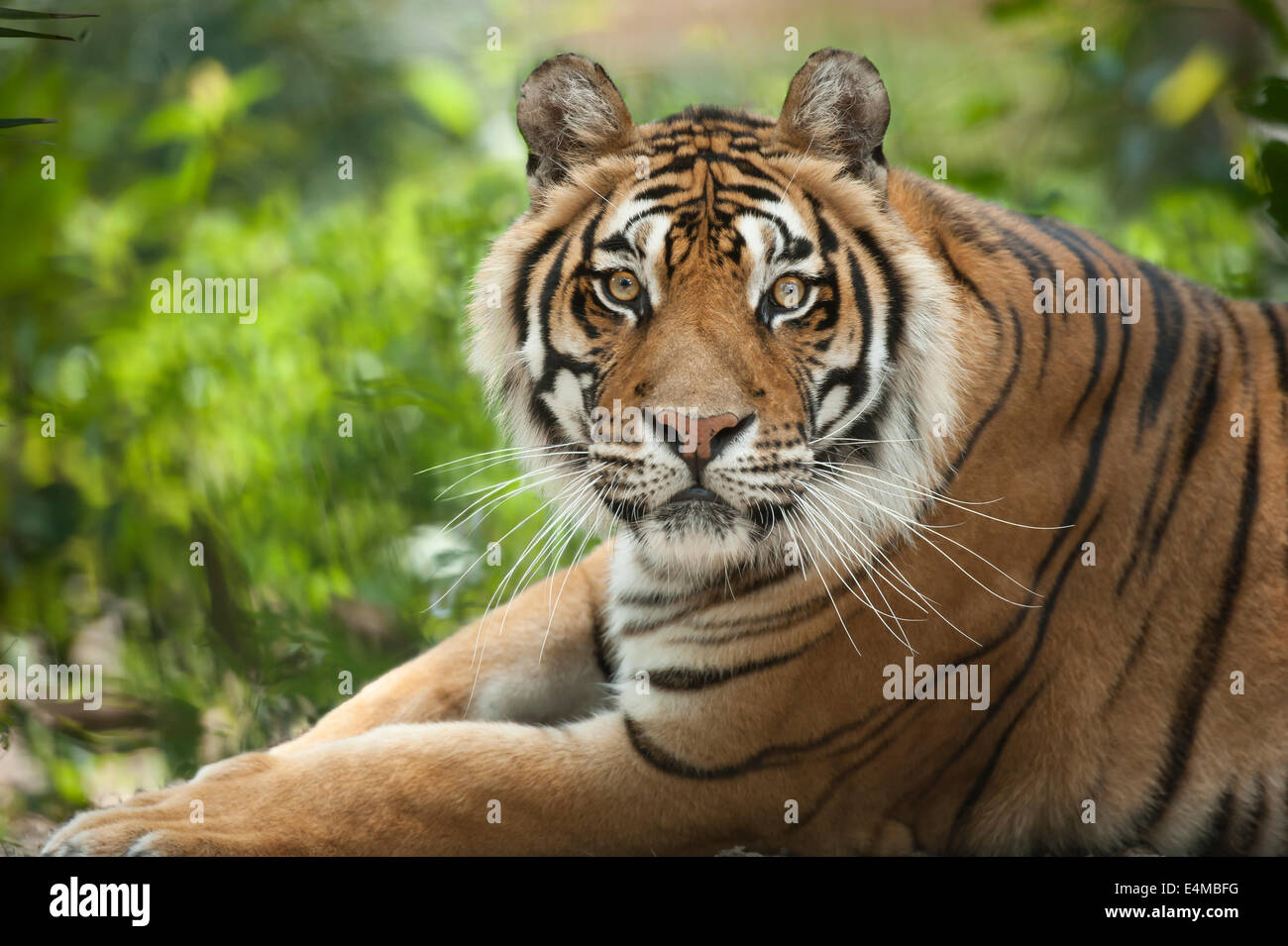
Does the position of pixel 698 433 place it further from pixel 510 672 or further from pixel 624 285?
pixel 510 672

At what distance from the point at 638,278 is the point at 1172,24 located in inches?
77.2

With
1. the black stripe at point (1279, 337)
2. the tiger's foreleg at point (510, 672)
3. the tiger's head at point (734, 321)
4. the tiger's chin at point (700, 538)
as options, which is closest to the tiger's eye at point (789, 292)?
the tiger's head at point (734, 321)

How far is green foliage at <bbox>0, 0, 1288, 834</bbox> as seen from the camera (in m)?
2.65

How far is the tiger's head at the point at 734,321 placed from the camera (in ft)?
5.32

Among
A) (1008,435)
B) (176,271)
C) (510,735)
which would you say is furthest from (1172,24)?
(176,271)

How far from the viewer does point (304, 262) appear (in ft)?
10.6

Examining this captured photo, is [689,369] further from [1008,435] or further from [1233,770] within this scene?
[1233,770]

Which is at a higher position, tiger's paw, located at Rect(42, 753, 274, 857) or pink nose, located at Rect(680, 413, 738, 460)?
pink nose, located at Rect(680, 413, 738, 460)

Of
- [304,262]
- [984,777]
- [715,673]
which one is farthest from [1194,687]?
[304,262]

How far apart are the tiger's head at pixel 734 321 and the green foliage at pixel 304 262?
0.77m

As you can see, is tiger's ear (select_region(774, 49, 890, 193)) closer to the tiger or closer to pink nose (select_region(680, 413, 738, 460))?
the tiger

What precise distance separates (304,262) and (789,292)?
194cm

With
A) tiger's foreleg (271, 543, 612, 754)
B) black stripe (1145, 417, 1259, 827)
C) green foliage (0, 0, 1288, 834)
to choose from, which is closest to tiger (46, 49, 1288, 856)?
black stripe (1145, 417, 1259, 827)

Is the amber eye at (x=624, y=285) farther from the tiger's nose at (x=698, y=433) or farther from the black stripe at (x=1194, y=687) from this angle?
the black stripe at (x=1194, y=687)
